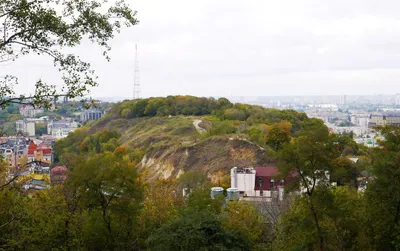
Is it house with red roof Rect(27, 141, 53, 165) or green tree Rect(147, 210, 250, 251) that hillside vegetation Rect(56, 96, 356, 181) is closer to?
house with red roof Rect(27, 141, 53, 165)

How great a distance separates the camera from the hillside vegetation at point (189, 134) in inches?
1449

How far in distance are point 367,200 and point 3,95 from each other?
8693 millimetres

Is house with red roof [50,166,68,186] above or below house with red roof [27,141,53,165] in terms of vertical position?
above

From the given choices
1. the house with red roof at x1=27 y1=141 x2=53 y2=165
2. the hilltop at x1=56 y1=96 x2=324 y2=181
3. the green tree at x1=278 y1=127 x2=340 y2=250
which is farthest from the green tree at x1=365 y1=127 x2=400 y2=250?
the house with red roof at x1=27 y1=141 x2=53 y2=165

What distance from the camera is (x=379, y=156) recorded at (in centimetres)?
1174

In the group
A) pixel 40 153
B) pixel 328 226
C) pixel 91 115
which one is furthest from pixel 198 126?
pixel 91 115

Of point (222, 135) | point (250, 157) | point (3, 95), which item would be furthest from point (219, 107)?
point (3, 95)

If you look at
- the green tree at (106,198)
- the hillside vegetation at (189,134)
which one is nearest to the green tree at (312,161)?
the hillside vegetation at (189,134)

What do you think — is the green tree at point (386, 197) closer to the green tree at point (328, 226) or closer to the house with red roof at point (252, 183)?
the green tree at point (328, 226)

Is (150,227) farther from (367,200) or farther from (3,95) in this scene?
(3,95)

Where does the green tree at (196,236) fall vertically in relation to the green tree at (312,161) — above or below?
below

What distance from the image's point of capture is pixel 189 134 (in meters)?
51.5

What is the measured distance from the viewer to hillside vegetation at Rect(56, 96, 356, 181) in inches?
1449

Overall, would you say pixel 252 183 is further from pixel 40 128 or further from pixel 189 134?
pixel 40 128
